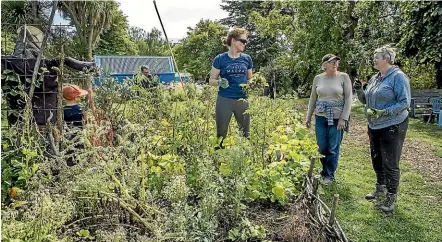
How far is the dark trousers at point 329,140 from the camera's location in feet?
13.5

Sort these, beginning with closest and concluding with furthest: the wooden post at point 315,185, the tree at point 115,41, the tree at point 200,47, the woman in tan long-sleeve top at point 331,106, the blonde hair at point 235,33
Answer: the wooden post at point 315,185 < the blonde hair at point 235,33 < the woman in tan long-sleeve top at point 331,106 < the tree at point 200,47 < the tree at point 115,41

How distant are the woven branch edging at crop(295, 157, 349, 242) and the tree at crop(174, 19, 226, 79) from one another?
2461 cm

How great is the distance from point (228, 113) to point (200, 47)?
27.2m

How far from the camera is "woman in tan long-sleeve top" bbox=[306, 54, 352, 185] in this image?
4016 mm

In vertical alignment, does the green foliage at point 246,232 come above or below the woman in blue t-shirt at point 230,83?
below

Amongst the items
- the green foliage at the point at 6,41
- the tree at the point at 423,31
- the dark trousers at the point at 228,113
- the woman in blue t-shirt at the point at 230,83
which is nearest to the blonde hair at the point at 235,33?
the woman in blue t-shirt at the point at 230,83

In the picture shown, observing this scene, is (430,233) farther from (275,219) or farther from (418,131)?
(418,131)

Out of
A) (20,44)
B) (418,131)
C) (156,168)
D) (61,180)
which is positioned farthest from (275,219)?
(418,131)

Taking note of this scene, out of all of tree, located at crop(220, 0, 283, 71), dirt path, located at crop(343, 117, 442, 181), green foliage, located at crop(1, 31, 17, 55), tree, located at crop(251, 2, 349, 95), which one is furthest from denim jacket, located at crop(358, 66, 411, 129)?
tree, located at crop(220, 0, 283, 71)

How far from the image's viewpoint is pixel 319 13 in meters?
14.1

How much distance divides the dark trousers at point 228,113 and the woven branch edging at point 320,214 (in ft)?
3.75

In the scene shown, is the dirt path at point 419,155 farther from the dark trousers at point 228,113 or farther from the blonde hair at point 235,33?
the blonde hair at point 235,33

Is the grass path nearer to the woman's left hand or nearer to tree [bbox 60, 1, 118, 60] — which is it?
Answer: the woman's left hand

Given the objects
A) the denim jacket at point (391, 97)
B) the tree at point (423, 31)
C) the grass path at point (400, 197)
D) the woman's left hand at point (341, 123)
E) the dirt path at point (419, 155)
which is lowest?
the grass path at point (400, 197)
